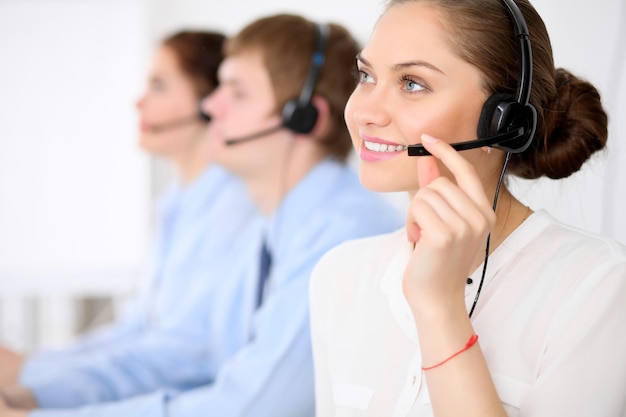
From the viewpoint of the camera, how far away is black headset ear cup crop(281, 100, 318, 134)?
157cm

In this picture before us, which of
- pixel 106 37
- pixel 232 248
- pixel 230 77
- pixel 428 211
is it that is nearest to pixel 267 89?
pixel 230 77

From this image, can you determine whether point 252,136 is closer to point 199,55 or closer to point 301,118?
point 301,118

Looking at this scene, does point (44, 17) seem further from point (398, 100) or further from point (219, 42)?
point (398, 100)

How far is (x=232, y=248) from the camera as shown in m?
1.94

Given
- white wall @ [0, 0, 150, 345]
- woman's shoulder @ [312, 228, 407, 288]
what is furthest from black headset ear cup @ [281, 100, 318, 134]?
white wall @ [0, 0, 150, 345]

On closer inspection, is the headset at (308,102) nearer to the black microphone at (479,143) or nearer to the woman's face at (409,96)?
the woman's face at (409,96)

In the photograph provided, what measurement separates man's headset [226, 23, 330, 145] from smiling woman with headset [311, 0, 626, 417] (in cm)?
61

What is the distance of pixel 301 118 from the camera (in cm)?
157

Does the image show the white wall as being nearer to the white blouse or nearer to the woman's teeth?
the white blouse

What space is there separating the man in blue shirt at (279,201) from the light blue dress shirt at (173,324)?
0.09 m

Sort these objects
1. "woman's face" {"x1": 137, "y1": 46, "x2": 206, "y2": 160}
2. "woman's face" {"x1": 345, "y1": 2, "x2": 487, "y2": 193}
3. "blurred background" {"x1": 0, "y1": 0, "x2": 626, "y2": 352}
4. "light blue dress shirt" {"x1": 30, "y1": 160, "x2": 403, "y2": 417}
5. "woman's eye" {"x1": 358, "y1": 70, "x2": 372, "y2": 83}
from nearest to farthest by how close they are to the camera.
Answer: "woman's face" {"x1": 345, "y1": 2, "x2": 487, "y2": 193} → "woman's eye" {"x1": 358, "y1": 70, "x2": 372, "y2": 83} → "light blue dress shirt" {"x1": 30, "y1": 160, "x2": 403, "y2": 417} → "woman's face" {"x1": 137, "y1": 46, "x2": 206, "y2": 160} → "blurred background" {"x1": 0, "y1": 0, "x2": 626, "y2": 352}

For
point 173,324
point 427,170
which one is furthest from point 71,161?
point 427,170

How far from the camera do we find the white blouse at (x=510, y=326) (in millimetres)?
750

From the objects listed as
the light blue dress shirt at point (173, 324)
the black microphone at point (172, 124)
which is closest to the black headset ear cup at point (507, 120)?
the light blue dress shirt at point (173, 324)
